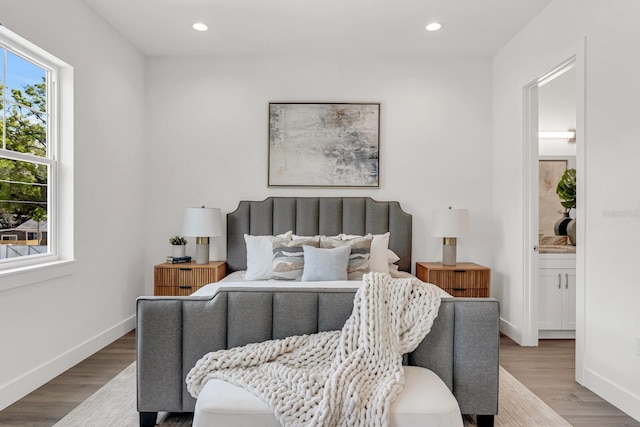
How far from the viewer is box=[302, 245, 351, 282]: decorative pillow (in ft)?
11.0

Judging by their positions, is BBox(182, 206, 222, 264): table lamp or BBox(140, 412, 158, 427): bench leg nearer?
BBox(140, 412, 158, 427): bench leg

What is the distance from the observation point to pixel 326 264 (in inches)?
134

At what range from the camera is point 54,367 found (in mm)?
2998

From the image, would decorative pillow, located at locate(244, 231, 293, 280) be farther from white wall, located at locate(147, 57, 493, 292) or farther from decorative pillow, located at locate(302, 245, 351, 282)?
white wall, located at locate(147, 57, 493, 292)

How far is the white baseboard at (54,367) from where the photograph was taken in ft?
8.45

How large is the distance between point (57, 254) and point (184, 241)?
1248mm

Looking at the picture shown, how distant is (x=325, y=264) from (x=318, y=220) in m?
1.06

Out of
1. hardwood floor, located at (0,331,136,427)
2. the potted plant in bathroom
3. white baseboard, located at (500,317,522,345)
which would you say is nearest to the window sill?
hardwood floor, located at (0,331,136,427)

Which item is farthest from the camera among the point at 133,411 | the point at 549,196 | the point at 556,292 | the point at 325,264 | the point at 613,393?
the point at 549,196

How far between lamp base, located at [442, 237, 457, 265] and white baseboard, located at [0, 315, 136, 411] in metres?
3.10

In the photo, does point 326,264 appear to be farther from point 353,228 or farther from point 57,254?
point 57,254

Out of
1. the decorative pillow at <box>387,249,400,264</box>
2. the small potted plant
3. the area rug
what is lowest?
the area rug

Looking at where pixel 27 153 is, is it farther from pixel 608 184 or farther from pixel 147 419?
pixel 608 184

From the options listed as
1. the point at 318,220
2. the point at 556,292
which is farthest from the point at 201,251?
the point at 556,292
